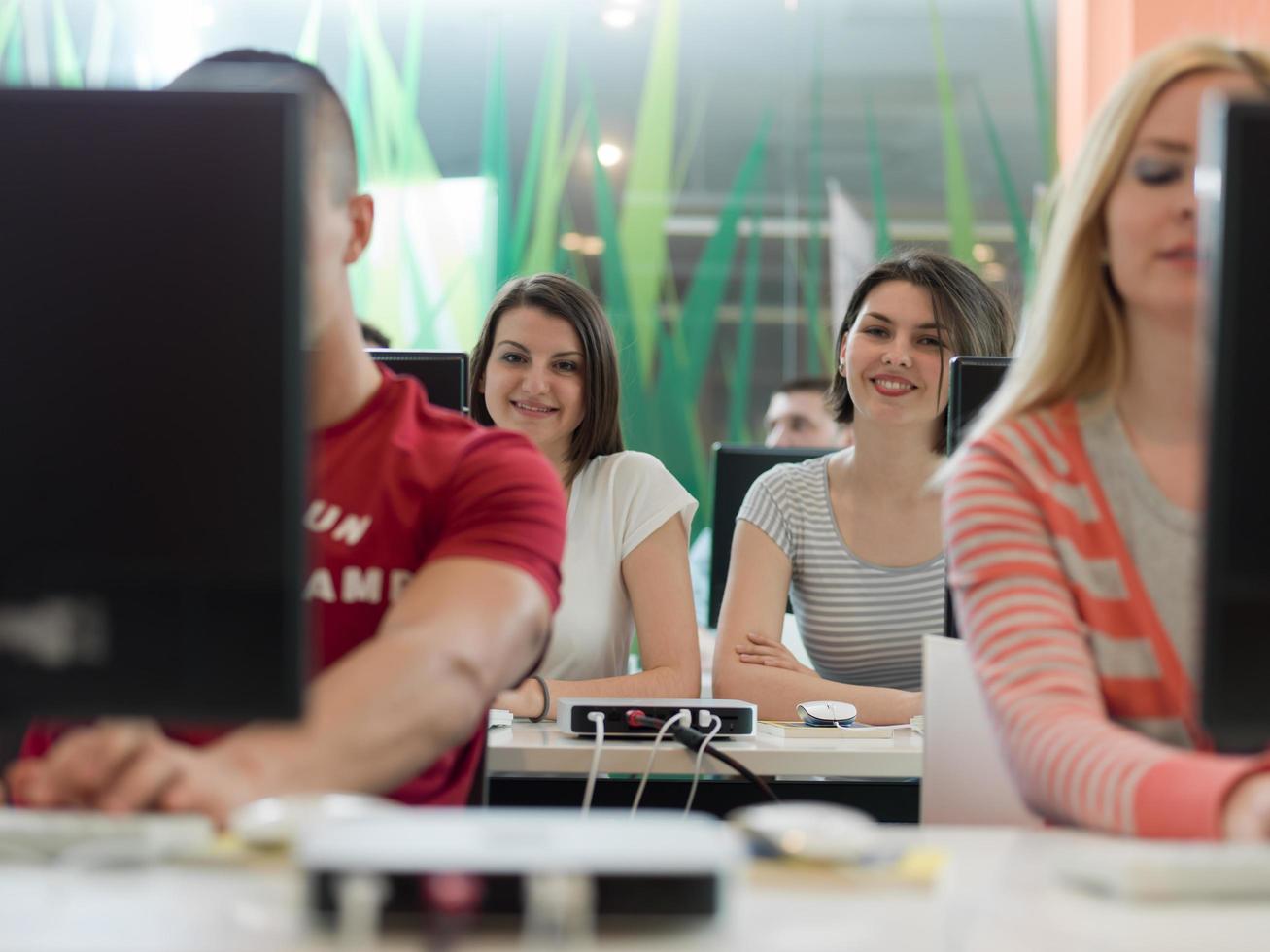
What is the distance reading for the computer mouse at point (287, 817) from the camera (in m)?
0.80

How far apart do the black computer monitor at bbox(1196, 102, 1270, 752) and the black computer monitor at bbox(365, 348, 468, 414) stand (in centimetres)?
111

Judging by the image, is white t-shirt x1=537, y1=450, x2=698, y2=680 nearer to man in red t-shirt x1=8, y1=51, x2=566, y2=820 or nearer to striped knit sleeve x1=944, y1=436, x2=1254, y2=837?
man in red t-shirt x1=8, y1=51, x2=566, y2=820

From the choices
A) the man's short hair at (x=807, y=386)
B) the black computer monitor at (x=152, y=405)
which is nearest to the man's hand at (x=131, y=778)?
the black computer monitor at (x=152, y=405)

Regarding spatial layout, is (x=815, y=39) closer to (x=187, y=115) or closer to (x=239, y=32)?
(x=239, y=32)

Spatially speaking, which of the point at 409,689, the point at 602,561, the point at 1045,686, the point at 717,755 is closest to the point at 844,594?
the point at 602,561

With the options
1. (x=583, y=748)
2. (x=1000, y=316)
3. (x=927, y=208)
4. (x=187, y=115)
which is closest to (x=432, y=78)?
(x=927, y=208)

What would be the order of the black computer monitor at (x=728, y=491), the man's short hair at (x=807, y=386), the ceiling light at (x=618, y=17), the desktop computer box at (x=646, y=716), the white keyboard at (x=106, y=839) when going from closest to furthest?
the white keyboard at (x=106, y=839) < the desktop computer box at (x=646, y=716) < the black computer monitor at (x=728, y=491) < the man's short hair at (x=807, y=386) < the ceiling light at (x=618, y=17)

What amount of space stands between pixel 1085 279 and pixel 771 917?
2.15 feet

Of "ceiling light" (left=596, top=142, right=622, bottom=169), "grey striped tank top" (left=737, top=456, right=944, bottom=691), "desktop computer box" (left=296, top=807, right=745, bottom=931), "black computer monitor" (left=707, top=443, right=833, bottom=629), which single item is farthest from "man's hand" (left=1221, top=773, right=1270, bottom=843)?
"ceiling light" (left=596, top=142, right=622, bottom=169)

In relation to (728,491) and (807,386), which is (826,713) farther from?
(807,386)

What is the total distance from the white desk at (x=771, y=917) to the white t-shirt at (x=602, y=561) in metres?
1.58

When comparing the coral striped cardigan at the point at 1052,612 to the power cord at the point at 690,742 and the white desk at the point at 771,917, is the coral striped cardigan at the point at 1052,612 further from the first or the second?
the power cord at the point at 690,742

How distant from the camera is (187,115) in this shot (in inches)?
30.5

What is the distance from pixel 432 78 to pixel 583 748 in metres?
3.59
